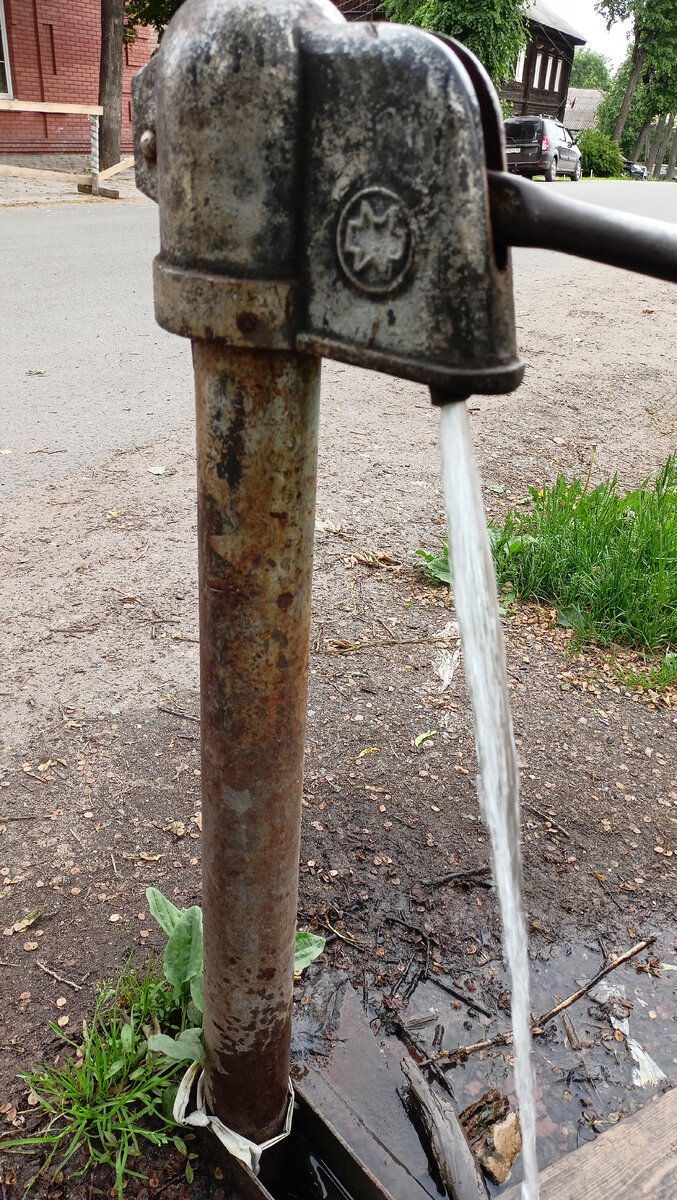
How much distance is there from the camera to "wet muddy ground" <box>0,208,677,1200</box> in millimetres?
1702

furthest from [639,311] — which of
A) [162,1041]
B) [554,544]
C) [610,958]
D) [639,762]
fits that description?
[162,1041]

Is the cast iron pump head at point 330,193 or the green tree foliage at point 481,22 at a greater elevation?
the green tree foliage at point 481,22

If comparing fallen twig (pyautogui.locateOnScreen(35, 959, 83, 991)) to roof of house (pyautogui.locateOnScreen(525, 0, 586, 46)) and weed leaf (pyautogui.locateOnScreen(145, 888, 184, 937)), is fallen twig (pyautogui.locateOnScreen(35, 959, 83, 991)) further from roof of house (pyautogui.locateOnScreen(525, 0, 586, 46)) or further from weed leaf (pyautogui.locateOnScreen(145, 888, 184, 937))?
roof of house (pyautogui.locateOnScreen(525, 0, 586, 46))

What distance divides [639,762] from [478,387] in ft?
6.28

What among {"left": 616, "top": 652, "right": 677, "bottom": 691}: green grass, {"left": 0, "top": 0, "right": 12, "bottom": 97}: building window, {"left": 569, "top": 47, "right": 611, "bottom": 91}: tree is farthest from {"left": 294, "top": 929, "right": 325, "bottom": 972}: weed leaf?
{"left": 569, "top": 47, "right": 611, "bottom": 91}: tree

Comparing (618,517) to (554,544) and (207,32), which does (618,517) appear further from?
(207,32)

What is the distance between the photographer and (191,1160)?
4.62ft

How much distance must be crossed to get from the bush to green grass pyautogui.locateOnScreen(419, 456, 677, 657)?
102ft

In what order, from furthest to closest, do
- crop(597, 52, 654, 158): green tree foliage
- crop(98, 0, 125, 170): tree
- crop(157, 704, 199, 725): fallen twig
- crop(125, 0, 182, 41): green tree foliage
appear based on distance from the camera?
crop(597, 52, 654, 158): green tree foliage
crop(125, 0, 182, 41): green tree foliage
crop(98, 0, 125, 170): tree
crop(157, 704, 199, 725): fallen twig

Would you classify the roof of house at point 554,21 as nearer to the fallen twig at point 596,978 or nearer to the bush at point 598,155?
the bush at point 598,155

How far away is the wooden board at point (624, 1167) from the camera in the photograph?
1311 mm

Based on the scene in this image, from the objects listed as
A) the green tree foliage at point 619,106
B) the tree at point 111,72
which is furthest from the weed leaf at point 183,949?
the green tree foliage at point 619,106

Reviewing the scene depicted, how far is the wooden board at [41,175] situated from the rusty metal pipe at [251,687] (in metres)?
14.5

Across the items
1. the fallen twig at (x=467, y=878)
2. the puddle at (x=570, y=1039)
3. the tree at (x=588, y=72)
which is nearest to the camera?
the puddle at (x=570, y=1039)
